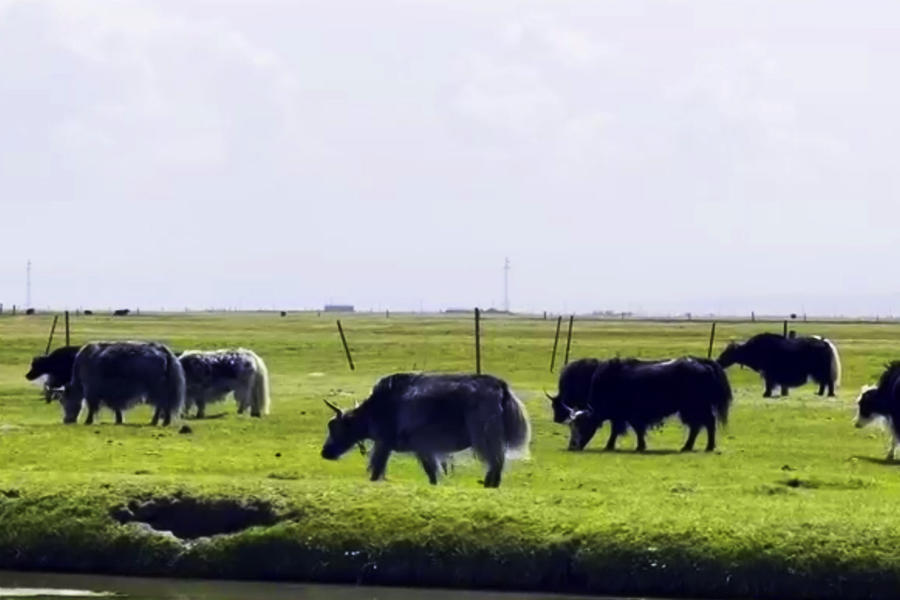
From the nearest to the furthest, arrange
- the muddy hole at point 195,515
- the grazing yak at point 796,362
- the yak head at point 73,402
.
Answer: the muddy hole at point 195,515
the yak head at point 73,402
the grazing yak at point 796,362

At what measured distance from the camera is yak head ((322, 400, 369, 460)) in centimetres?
2439

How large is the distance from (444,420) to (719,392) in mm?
8406

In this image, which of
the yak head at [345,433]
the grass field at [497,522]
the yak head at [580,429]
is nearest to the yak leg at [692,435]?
the yak head at [580,429]

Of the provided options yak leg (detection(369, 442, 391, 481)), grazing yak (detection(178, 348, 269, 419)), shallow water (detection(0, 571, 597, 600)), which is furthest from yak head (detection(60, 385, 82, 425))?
shallow water (detection(0, 571, 597, 600))

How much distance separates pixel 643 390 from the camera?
98.9 feet

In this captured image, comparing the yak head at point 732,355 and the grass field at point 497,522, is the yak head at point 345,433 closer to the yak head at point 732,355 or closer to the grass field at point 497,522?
the grass field at point 497,522

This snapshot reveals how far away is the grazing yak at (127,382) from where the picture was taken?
1335 inches

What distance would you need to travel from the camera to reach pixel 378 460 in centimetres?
2344

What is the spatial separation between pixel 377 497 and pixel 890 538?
569 centimetres

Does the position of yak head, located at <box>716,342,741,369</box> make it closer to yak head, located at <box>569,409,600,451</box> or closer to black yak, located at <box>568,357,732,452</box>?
black yak, located at <box>568,357,732,452</box>

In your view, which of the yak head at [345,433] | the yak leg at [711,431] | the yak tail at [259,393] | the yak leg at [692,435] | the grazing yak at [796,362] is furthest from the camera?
the grazing yak at [796,362]

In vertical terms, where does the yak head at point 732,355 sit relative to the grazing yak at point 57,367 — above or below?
above

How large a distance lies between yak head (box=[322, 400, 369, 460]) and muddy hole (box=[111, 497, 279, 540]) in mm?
4442

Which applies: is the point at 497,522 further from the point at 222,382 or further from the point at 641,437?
the point at 222,382
